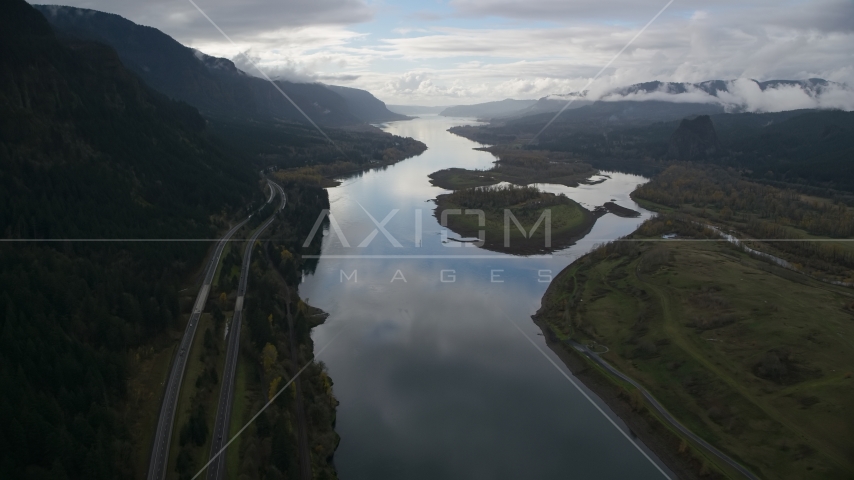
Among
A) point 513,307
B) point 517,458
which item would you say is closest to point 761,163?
point 513,307

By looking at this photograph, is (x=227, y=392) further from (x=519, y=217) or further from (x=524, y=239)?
(x=519, y=217)

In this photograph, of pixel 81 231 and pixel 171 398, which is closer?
pixel 171 398

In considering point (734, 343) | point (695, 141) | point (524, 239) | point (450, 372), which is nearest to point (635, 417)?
point (734, 343)

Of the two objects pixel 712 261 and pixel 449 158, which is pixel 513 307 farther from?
pixel 449 158
